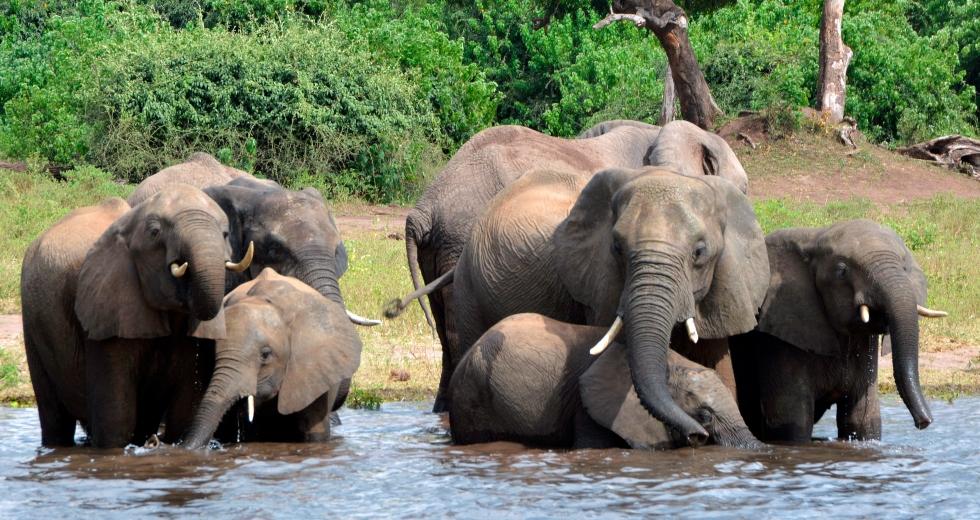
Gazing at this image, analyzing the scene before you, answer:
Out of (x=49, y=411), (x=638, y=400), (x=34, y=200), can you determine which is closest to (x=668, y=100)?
(x=34, y=200)

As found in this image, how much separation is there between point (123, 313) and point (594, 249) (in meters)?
2.18

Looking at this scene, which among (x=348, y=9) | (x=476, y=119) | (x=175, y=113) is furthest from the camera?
A: (x=348, y=9)

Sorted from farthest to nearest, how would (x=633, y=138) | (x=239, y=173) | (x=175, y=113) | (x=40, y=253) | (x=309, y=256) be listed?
(x=175, y=113) → (x=633, y=138) → (x=239, y=173) → (x=309, y=256) → (x=40, y=253)

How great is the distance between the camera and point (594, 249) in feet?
24.2

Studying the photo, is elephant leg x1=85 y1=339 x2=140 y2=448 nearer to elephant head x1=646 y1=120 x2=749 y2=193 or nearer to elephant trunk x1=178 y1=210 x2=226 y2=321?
elephant trunk x1=178 y1=210 x2=226 y2=321

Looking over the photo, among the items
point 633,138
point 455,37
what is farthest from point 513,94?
point 633,138

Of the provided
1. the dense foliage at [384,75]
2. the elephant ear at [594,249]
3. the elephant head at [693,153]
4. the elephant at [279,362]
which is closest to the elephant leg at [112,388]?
the elephant at [279,362]

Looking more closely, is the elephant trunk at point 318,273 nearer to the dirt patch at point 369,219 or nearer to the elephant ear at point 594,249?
the elephant ear at point 594,249

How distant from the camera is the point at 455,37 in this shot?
85.2 feet

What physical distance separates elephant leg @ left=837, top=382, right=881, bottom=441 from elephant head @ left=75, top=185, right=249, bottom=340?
10.2 feet

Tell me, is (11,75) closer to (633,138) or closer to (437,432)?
(633,138)

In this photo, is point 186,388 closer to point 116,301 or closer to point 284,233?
point 116,301

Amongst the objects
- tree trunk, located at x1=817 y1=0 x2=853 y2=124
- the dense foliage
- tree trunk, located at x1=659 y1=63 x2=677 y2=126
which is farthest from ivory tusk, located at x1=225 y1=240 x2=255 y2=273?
tree trunk, located at x1=817 y1=0 x2=853 y2=124

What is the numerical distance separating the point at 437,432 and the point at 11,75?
18.1m
